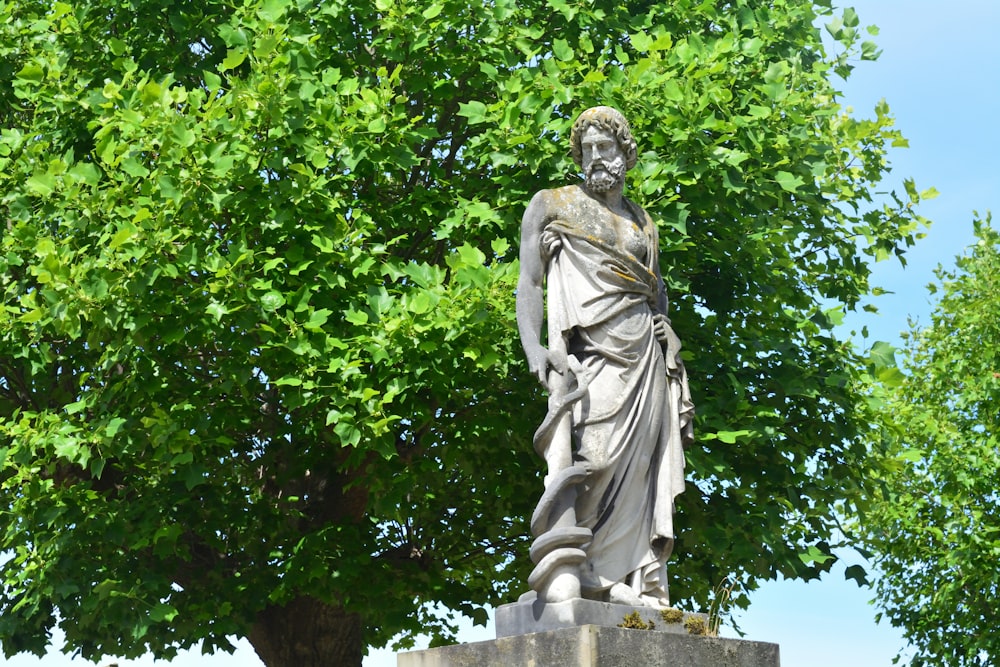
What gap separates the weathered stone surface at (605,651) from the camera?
21.5 ft

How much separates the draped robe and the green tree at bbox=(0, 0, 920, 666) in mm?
3897

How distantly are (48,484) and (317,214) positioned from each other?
379cm

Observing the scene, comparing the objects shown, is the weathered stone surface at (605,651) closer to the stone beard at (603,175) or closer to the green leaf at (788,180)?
the stone beard at (603,175)

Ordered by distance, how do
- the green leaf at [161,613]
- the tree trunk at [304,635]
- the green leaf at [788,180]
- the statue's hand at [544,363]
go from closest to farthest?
the statue's hand at [544,363] < the green leaf at [161,613] < the green leaf at [788,180] < the tree trunk at [304,635]

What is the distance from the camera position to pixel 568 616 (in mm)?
6824

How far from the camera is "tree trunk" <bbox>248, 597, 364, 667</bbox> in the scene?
1481cm

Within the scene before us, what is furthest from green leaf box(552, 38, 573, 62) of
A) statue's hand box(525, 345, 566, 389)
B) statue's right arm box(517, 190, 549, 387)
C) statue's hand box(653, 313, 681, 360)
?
statue's hand box(525, 345, 566, 389)

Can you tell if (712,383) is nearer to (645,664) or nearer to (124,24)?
(645,664)

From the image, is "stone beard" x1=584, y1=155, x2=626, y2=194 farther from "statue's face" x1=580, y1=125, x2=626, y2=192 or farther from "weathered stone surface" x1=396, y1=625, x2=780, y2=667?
"weathered stone surface" x1=396, y1=625, x2=780, y2=667

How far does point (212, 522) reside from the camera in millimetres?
13820

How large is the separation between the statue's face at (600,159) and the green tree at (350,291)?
3.72m

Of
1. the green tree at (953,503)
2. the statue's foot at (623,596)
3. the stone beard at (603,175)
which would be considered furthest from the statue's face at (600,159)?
the green tree at (953,503)

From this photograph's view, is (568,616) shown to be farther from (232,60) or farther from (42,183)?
(42,183)

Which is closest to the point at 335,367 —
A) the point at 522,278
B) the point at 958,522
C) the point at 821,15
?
the point at 522,278
